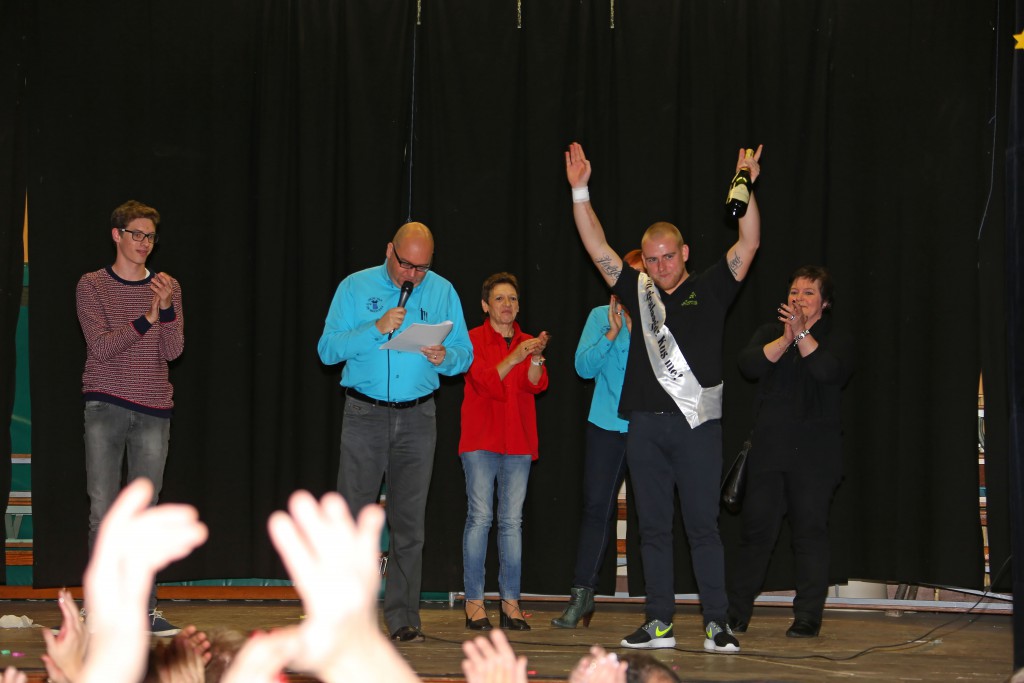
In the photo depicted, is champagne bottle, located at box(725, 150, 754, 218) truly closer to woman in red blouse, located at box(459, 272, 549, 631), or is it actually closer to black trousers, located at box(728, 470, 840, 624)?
woman in red blouse, located at box(459, 272, 549, 631)

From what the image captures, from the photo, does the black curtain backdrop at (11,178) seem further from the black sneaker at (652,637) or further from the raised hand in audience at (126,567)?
the raised hand in audience at (126,567)

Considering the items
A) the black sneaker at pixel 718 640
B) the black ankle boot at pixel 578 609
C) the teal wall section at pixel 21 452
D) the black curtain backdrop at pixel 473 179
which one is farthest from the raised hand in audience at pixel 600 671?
the teal wall section at pixel 21 452

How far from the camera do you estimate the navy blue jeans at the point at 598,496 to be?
15.2ft

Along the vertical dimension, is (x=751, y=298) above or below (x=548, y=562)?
above

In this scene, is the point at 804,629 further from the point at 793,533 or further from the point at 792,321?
the point at 792,321

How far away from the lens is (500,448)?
4.57m

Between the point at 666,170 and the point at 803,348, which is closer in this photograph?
the point at 803,348

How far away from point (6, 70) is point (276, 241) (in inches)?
62.8

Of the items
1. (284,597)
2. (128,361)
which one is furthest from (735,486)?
(128,361)

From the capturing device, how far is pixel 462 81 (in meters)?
5.36

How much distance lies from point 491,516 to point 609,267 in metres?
1.24

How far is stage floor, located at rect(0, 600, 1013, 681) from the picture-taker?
3.56 metres

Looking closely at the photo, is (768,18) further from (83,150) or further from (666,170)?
(83,150)

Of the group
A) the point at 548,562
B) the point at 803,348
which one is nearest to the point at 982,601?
the point at 803,348
